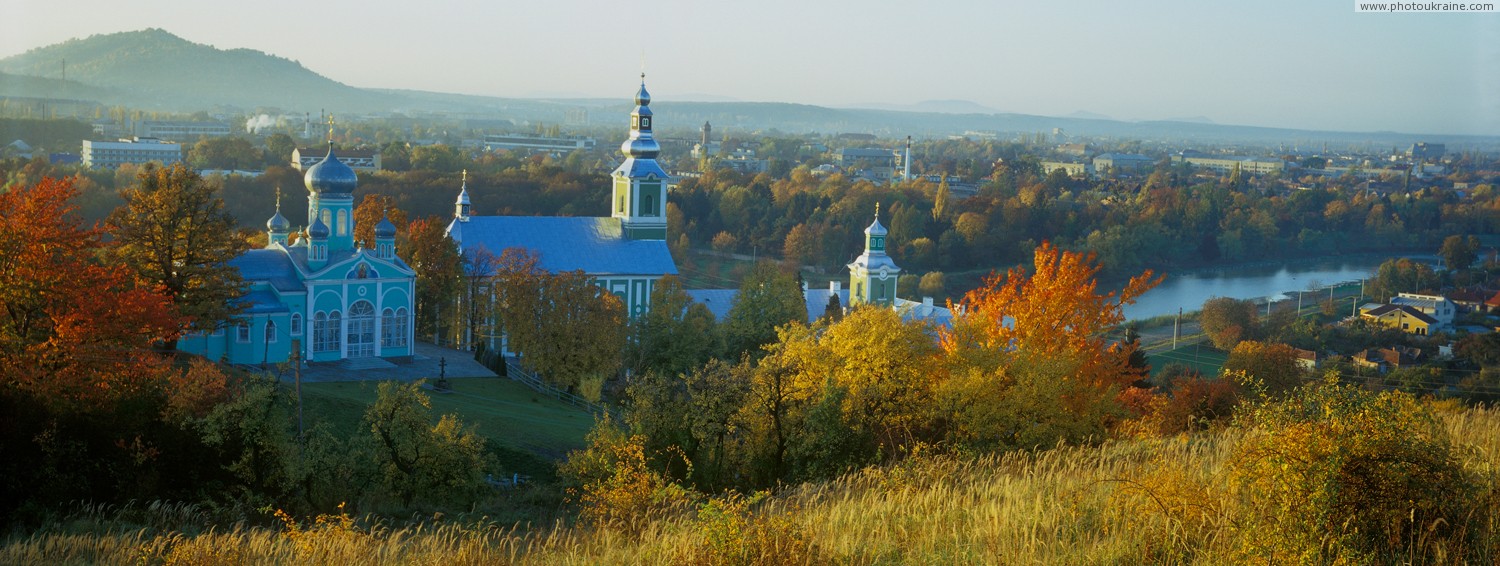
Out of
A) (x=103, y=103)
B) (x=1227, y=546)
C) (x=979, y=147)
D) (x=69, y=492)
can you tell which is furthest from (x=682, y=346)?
(x=979, y=147)

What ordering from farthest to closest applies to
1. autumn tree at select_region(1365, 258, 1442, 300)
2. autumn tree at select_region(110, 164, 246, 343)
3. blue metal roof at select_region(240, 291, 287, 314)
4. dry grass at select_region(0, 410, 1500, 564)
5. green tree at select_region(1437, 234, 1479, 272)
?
green tree at select_region(1437, 234, 1479, 272), autumn tree at select_region(1365, 258, 1442, 300), blue metal roof at select_region(240, 291, 287, 314), autumn tree at select_region(110, 164, 246, 343), dry grass at select_region(0, 410, 1500, 564)

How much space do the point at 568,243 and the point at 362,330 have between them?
7.83 meters

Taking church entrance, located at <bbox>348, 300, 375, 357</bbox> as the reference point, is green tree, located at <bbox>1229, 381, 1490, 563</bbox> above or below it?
above

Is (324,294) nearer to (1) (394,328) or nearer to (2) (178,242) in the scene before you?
(1) (394,328)

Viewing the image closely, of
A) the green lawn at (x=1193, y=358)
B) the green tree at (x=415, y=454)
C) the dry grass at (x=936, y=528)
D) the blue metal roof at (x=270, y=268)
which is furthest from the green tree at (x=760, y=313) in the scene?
the dry grass at (x=936, y=528)

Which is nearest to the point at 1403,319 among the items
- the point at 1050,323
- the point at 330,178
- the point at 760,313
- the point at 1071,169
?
the point at 760,313

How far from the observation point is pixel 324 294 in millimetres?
23203

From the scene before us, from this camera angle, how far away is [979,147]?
162 metres

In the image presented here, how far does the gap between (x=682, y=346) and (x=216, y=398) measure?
12.3 m

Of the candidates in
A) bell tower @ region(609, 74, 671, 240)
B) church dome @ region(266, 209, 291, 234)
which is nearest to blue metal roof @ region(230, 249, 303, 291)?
church dome @ region(266, 209, 291, 234)

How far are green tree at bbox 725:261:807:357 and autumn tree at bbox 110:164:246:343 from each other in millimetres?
9682

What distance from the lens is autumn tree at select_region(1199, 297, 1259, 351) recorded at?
34438 mm

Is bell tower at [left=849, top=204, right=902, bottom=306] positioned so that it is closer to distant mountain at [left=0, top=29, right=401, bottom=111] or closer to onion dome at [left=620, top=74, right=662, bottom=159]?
onion dome at [left=620, top=74, right=662, bottom=159]

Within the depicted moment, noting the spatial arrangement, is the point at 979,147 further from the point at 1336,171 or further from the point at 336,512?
the point at 336,512
